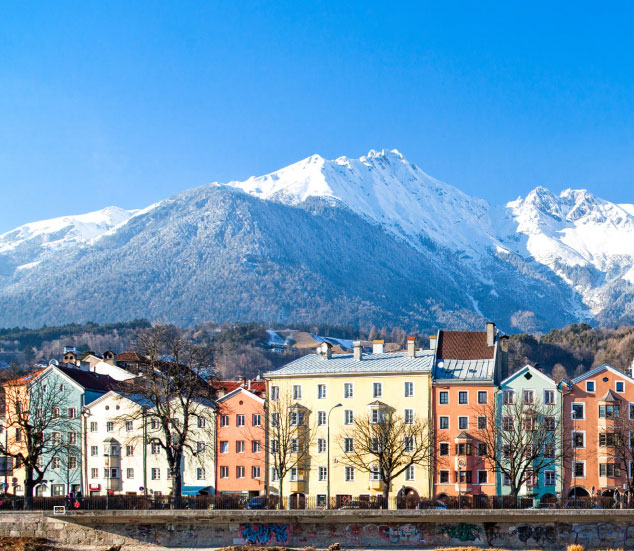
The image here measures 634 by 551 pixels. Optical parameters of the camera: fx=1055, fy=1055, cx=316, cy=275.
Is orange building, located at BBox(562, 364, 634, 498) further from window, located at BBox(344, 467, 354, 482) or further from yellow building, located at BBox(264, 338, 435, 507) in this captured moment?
window, located at BBox(344, 467, 354, 482)

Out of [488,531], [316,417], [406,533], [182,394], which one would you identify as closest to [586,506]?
[488,531]

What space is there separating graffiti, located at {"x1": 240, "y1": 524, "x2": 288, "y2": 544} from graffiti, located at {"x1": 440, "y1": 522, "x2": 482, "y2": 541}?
12104 mm

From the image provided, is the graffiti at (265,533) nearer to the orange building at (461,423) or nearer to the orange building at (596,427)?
the orange building at (461,423)

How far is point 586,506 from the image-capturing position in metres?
80.3

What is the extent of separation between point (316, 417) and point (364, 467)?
24.1ft

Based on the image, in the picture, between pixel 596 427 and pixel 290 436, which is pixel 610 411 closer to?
pixel 596 427

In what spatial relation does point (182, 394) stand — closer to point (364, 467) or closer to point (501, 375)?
point (364, 467)

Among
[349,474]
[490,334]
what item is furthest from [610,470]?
[349,474]

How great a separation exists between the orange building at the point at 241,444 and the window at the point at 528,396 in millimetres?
25274

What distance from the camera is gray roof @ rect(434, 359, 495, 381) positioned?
100438mm

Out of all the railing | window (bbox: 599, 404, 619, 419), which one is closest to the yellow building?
the railing

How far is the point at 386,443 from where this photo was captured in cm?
9519

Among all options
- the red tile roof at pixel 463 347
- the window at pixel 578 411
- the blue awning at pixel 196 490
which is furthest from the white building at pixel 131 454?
the window at pixel 578 411

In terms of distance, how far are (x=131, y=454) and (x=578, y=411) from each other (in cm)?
4359
